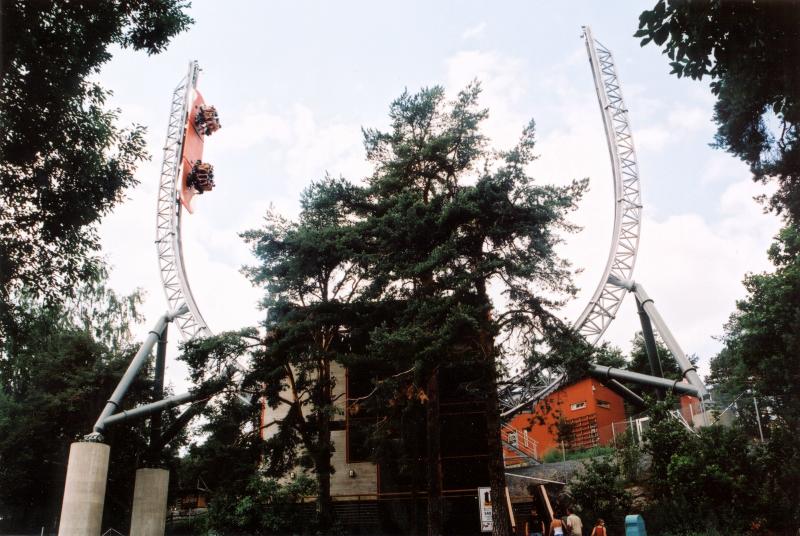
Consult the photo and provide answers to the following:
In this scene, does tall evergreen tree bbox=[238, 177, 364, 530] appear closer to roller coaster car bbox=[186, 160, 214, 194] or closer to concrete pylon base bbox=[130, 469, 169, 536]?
concrete pylon base bbox=[130, 469, 169, 536]

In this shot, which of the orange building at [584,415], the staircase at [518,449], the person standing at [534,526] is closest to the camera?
the person standing at [534,526]

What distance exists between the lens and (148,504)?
26672 mm

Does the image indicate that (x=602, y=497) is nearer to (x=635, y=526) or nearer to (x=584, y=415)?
(x=635, y=526)

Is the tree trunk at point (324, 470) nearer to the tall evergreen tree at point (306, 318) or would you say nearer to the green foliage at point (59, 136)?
the tall evergreen tree at point (306, 318)

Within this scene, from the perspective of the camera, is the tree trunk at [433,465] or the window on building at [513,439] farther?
the window on building at [513,439]

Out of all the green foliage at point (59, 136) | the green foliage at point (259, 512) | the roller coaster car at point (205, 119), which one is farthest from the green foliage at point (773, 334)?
the roller coaster car at point (205, 119)

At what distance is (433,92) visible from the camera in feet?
81.4

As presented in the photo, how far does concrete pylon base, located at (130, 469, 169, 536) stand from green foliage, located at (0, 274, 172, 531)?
645 cm

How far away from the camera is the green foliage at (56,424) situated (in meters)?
32.0

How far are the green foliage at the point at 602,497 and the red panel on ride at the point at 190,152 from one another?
82.2ft

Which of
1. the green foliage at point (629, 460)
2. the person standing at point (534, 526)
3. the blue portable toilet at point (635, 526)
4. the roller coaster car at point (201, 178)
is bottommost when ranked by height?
the person standing at point (534, 526)

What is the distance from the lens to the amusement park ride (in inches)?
971

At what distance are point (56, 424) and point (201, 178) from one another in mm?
14962

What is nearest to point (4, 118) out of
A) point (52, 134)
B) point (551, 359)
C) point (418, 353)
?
point (52, 134)
